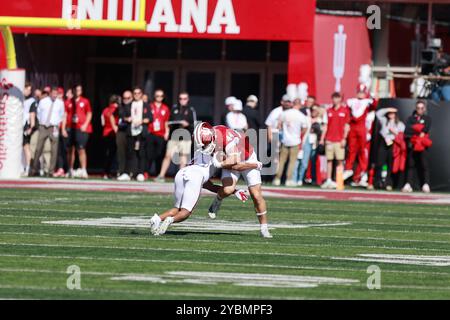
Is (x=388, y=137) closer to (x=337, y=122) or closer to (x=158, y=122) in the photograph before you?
(x=337, y=122)

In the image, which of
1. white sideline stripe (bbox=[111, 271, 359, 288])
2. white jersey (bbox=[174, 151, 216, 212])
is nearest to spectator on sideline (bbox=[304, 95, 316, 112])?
white jersey (bbox=[174, 151, 216, 212])

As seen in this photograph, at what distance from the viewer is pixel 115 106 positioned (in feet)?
87.0

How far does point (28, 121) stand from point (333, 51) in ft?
22.1

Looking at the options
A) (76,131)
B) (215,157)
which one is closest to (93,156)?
(76,131)

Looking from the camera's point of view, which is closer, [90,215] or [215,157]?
[215,157]

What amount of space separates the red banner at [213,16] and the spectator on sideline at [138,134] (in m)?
1.93

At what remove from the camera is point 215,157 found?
1448 cm

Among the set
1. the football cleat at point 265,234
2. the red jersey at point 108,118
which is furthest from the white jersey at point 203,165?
the red jersey at point 108,118

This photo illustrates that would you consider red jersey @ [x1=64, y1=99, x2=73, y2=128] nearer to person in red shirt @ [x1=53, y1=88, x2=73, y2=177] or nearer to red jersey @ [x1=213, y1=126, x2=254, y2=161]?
person in red shirt @ [x1=53, y1=88, x2=73, y2=177]

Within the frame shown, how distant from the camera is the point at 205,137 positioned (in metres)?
14.2
